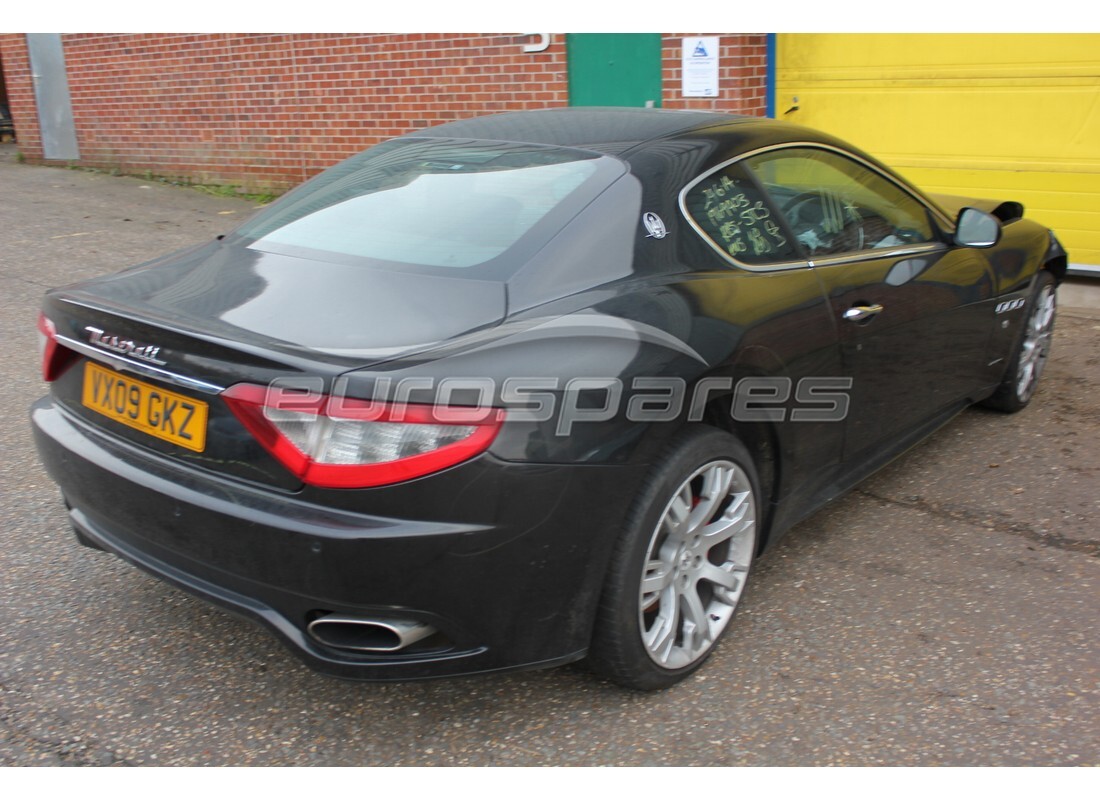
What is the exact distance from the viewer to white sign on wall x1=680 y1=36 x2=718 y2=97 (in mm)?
7535

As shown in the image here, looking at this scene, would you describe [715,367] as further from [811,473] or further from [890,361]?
[890,361]

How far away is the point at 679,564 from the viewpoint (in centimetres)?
275

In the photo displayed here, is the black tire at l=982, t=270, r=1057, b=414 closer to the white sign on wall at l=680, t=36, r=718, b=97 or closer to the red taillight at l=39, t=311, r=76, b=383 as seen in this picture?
the white sign on wall at l=680, t=36, r=718, b=97

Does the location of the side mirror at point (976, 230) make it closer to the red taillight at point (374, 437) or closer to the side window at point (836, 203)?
the side window at point (836, 203)

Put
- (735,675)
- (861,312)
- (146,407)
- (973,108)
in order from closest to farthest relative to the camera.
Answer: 1. (146,407)
2. (735,675)
3. (861,312)
4. (973,108)

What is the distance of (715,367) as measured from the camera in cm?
274

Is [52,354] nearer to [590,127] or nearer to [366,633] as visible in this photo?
[366,633]

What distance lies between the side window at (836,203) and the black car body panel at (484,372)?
7 cm

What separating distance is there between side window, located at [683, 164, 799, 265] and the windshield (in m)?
0.28

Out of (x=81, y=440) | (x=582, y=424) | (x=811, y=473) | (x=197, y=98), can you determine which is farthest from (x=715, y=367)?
(x=197, y=98)

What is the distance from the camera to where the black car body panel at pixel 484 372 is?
2.28 metres

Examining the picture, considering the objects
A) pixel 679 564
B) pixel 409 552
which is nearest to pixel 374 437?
pixel 409 552

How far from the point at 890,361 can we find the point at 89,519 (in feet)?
8.47

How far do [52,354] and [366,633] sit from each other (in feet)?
4.10
